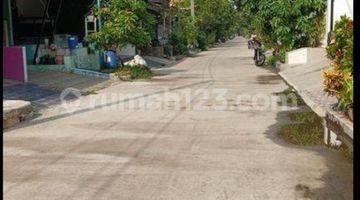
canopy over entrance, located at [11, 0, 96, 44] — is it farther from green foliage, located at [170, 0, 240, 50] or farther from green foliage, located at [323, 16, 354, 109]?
green foliage, located at [170, 0, 240, 50]

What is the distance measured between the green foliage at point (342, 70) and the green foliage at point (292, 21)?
12.3 meters

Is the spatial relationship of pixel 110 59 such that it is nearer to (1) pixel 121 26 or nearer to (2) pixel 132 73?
(1) pixel 121 26

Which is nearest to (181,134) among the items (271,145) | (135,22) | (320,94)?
(271,145)

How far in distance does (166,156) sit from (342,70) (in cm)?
277

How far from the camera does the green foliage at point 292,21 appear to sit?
2008 centimetres

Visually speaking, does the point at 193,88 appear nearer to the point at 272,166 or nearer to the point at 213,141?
Result: the point at 213,141

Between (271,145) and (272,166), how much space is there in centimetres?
124

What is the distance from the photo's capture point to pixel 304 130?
832cm

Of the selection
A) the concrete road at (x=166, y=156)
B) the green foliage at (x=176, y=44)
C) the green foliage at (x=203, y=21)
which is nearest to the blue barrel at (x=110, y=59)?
the concrete road at (x=166, y=156)

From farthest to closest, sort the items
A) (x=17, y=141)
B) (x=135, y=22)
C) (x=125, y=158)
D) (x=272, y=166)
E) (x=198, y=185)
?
(x=135, y=22), (x=17, y=141), (x=125, y=158), (x=272, y=166), (x=198, y=185)

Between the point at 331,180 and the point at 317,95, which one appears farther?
the point at 317,95

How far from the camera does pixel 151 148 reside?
7348 millimetres

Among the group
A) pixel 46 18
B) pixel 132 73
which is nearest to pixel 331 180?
pixel 132 73

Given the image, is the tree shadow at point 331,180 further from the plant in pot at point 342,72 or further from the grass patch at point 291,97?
the grass patch at point 291,97
